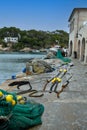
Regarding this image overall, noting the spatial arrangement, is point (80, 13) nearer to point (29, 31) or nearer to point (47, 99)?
point (47, 99)

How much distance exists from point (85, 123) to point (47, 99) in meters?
3.18

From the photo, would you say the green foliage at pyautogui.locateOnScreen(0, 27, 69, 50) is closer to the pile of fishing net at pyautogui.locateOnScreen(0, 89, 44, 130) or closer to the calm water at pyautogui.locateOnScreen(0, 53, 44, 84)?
the calm water at pyautogui.locateOnScreen(0, 53, 44, 84)

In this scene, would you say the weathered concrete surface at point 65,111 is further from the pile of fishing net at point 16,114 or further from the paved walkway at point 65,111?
the pile of fishing net at point 16,114

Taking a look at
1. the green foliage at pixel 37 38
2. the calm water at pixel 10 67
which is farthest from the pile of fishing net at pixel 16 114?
the green foliage at pixel 37 38

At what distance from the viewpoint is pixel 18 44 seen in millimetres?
159625

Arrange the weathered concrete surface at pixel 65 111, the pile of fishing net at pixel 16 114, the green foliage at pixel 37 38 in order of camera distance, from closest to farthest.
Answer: the pile of fishing net at pixel 16 114 < the weathered concrete surface at pixel 65 111 < the green foliage at pixel 37 38

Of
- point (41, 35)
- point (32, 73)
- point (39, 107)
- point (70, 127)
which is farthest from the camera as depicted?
point (41, 35)

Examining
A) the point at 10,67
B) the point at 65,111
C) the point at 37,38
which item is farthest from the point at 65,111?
the point at 37,38

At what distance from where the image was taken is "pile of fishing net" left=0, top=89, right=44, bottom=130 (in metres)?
6.67

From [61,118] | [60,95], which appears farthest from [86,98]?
[61,118]

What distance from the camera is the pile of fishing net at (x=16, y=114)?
6.67m

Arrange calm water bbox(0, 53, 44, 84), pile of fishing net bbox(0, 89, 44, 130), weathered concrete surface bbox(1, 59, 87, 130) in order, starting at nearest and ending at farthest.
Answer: pile of fishing net bbox(0, 89, 44, 130) → weathered concrete surface bbox(1, 59, 87, 130) → calm water bbox(0, 53, 44, 84)

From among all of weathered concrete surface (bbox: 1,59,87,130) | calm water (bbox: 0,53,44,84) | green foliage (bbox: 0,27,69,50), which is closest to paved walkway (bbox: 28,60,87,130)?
weathered concrete surface (bbox: 1,59,87,130)

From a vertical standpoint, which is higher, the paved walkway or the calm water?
the paved walkway
